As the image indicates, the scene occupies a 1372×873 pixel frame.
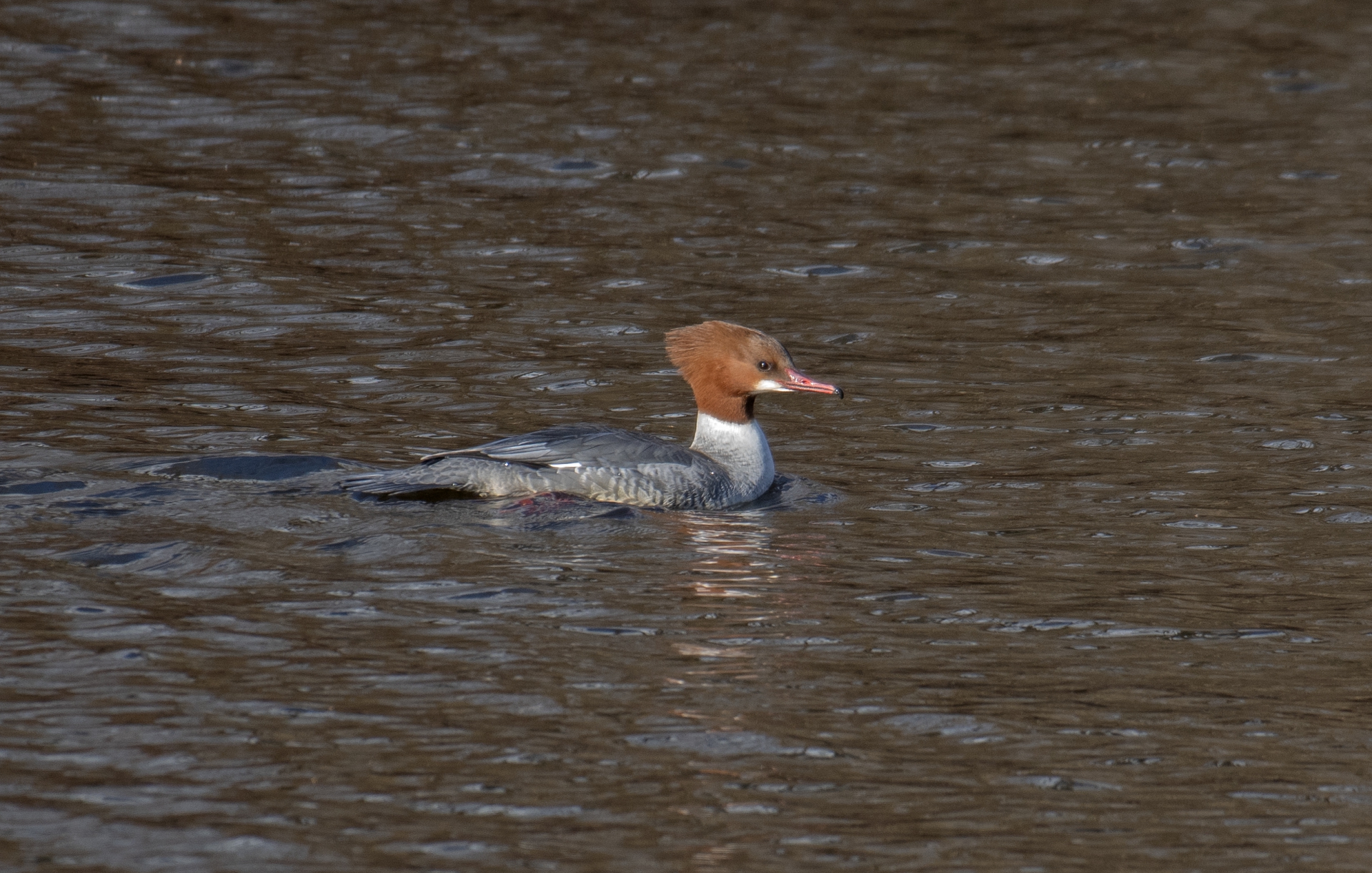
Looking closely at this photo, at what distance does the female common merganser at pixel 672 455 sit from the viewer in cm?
943

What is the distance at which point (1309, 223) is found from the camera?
15.8 m

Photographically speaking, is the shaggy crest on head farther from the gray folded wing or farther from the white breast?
the gray folded wing

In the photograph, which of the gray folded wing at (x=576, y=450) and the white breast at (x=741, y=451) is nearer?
the gray folded wing at (x=576, y=450)

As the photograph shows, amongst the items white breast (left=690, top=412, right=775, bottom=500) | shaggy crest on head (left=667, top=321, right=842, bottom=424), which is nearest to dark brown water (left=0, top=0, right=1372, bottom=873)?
white breast (left=690, top=412, right=775, bottom=500)

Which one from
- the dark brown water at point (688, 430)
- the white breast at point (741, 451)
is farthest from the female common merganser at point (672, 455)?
the dark brown water at point (688, 430)

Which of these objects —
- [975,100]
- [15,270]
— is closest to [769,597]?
[15,270]

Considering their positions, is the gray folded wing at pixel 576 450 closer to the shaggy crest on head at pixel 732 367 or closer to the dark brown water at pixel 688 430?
the dark brown water at pixel 688 430

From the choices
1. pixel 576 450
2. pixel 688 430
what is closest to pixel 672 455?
pixel 576 450

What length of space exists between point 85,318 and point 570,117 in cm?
639

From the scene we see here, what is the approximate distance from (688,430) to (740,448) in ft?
4.36

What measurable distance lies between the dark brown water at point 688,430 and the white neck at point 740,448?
0.25 m

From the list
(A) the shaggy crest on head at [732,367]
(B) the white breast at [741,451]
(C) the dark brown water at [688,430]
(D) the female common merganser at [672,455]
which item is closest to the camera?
(C) the dark brown water at [688,430]

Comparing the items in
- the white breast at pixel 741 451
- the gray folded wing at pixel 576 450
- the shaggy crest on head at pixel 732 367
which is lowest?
the white breast at pixel 741 451

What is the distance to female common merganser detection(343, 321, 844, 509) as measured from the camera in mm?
9430
